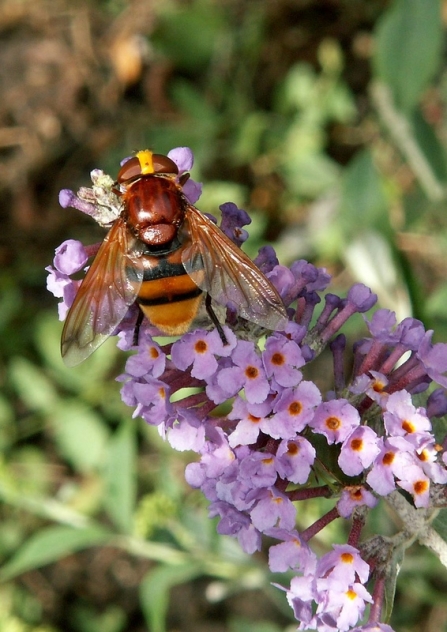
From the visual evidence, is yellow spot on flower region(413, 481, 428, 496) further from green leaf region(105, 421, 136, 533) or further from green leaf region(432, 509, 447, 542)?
green leaf region(105, 421, 136, 533)

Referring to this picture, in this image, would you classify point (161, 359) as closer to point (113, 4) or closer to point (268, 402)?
point (268, 402)

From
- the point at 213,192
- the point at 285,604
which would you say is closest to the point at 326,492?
the point at 285,604

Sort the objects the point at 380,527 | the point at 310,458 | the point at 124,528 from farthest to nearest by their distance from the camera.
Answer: the point at 124,528, the point at 380,527, the point at 310,458

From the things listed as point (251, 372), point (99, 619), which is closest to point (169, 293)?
point (251, 372)

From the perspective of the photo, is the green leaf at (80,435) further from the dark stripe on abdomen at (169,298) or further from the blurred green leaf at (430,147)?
the dark stripe on abdomen at (169,298)

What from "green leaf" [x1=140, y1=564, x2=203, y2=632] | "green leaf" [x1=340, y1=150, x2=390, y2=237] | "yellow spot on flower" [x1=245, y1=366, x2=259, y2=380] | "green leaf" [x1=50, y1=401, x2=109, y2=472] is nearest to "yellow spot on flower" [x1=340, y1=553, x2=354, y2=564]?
"yellow spot on flower" [x1=245, y1=366, x2=259, y2=380]

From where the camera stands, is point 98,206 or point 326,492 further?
point 98,206

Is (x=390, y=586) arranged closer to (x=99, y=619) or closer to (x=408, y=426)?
(x=408, y=426)
